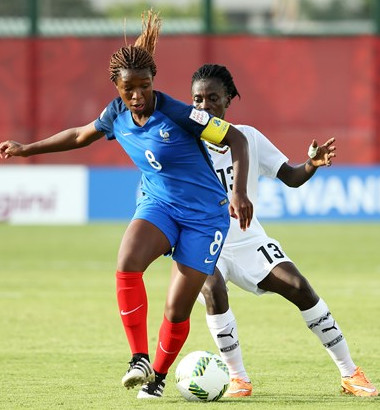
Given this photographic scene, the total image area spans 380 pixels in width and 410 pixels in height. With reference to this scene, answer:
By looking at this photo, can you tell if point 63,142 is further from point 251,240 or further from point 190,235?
point 251,240

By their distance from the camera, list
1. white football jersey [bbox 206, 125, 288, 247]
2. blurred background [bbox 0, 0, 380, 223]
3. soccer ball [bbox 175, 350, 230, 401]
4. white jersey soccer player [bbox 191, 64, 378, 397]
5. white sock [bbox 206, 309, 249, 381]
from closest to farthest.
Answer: soccer ball [bbox 175, 350, 230, 401] → white jersey soccer player [bbox 191, 64, 378, 397] → white sock [bbox 206, 309, 249, 381] → white football jersey [bbox 206, 125, 288, 247] → blurred background [bbox 0, 0, 380, 223]

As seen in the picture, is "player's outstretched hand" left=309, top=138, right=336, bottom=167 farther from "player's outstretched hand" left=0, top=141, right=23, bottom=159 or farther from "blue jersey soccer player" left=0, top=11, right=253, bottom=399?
"player's outstretched hand" left=0, top=141, right=23, bottom=159

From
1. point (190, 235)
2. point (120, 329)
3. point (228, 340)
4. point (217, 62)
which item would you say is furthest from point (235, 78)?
point (190, 235)

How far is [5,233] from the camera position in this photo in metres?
20.5

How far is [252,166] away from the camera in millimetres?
7562

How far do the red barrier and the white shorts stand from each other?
18063mm

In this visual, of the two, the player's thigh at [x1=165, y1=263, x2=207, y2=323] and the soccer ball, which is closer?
the player's thigh at [x1=165, y1=263, x2=207, y2=323]

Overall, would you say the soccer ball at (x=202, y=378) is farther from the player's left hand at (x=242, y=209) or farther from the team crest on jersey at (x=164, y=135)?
the team crest on jersey at (x=164, y=135)

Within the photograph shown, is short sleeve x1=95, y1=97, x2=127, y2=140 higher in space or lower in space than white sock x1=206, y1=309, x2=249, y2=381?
higher

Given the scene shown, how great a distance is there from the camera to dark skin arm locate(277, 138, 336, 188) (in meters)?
7.05

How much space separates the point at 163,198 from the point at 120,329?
148 inches

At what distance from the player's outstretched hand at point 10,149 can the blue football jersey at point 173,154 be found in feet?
2.26

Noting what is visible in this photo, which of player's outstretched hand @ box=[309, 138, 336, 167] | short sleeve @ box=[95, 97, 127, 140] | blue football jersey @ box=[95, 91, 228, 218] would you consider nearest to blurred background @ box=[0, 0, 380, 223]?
player's outstretched hand @ box=[309, 138, 336, 167]

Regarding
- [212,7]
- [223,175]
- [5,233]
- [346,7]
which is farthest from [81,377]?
[346,7]
